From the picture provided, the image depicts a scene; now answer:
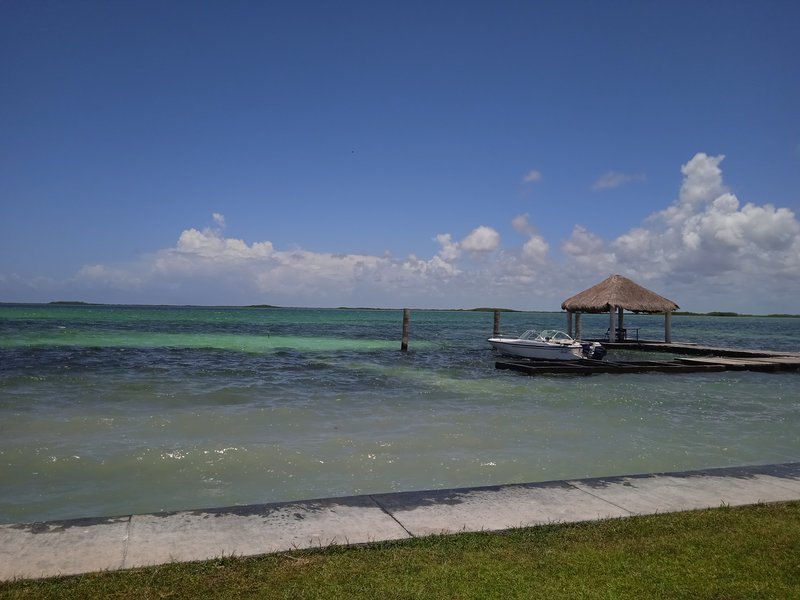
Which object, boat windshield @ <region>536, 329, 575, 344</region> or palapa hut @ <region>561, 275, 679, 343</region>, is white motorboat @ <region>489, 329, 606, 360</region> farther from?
palapa hut @ <region>561, 275, 679, 343</region>

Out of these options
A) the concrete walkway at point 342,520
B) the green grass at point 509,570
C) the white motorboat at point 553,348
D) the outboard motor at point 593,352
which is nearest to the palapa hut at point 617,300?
the white motorboat at point 553,348

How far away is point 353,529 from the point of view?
195 inches

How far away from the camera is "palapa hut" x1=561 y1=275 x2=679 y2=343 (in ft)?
114

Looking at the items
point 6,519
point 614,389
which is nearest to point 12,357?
point 6,519

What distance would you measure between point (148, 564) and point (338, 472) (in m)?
4.76

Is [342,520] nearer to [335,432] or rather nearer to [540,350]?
[335,432]

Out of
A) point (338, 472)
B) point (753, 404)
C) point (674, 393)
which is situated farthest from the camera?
point (674, 393)

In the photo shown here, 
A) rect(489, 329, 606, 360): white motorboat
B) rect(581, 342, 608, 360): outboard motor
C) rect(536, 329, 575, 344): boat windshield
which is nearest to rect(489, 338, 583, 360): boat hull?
rect(489, 329, 606, 360): white motorboat

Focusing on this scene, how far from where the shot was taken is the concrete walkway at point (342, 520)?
4.32 m

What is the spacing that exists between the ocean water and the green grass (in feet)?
11.0

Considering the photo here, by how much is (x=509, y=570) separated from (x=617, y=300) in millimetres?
32934

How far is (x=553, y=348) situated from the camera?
2891 cm

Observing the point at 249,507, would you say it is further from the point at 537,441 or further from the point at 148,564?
the point at 537,441

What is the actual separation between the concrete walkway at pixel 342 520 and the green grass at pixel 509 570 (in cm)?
31
